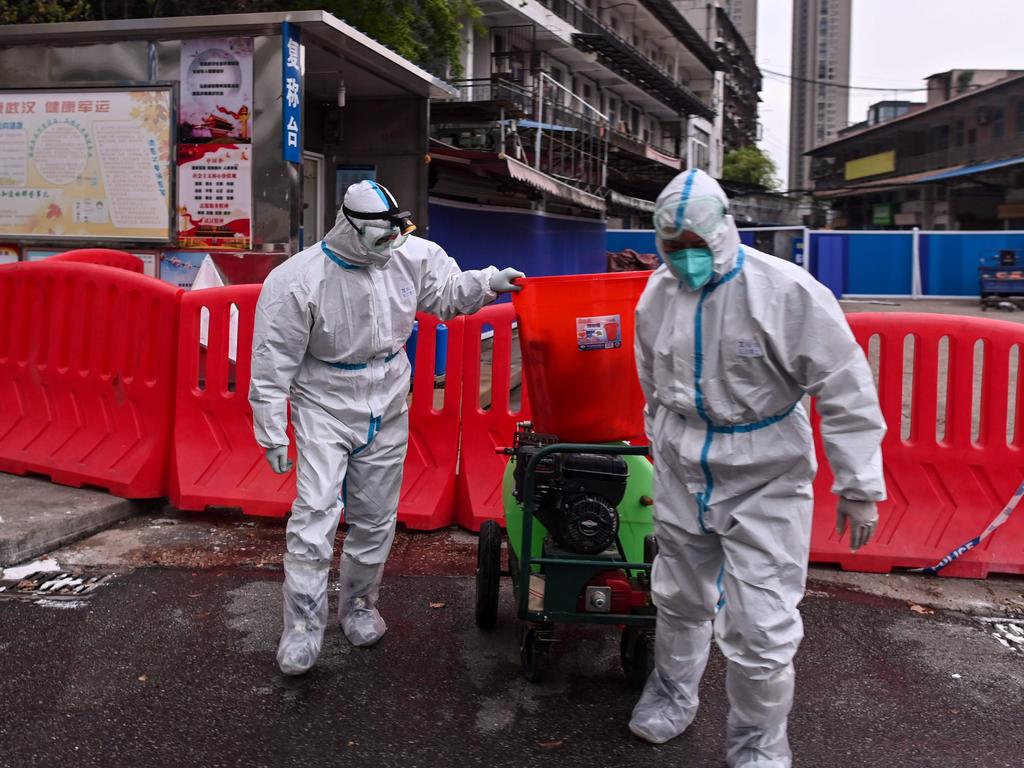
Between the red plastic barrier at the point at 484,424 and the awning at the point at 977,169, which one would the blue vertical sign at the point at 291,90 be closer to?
the red plastic barrier at the point at 484,424

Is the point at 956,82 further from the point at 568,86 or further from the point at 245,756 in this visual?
the point at 245,756

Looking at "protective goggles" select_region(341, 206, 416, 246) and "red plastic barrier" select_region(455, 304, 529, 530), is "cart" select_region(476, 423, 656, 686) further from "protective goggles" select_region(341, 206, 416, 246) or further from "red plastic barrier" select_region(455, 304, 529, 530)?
"red plastic barrier" select_region(455, 304, 529, 530)

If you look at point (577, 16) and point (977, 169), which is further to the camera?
point (977, 169)

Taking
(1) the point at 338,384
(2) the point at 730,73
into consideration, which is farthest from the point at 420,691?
(2) the point at 730,73

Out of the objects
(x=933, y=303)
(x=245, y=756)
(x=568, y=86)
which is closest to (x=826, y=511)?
Result: (x=245, y=756)

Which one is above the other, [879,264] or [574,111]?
[574,111]

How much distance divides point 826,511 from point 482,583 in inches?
77.8

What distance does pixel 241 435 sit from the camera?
5.84m

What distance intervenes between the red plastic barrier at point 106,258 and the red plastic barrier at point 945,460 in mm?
4920

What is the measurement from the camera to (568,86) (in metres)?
40.4

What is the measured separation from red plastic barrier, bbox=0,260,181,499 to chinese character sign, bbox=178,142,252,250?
5.60ft

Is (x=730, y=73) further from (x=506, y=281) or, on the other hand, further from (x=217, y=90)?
(x=506, y=281)

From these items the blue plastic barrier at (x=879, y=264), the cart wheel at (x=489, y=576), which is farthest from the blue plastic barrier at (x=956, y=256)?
the cart wheel at (x=489, y=576)

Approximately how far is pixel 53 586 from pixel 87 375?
1.76m
